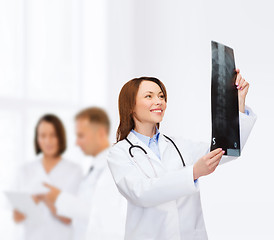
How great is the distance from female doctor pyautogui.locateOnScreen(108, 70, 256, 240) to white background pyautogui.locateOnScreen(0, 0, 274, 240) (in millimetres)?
1261

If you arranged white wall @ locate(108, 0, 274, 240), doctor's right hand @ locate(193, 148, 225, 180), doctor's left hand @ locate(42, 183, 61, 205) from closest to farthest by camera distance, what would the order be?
doctor's right hand @ locate(193, 148, 225, 180)
doctor's left hand @ locate(42, 183, 61, 205)
white wall @ locate(108, 0, 274, 240)

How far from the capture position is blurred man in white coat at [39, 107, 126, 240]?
2.04 metres

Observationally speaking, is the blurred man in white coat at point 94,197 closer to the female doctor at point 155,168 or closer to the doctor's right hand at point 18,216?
the doctor's right hand at point 18,216

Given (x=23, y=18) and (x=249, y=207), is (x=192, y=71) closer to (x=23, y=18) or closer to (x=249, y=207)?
(x=249, y=207)

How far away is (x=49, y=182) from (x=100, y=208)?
57 centimetres

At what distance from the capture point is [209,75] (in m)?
2.68

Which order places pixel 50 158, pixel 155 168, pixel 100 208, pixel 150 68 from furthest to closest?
1. pixel 150 68
2. pixel 50 158
3. pixel 100 208
4. pixel 155 168

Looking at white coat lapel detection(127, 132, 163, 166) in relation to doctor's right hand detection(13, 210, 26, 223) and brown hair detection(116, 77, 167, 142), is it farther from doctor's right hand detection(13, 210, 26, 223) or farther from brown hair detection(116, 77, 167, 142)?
doctor's right hand detection(13, 210, 26, 223)

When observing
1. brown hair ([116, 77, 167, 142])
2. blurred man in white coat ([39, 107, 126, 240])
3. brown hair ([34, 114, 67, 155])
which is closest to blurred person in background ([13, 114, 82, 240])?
brown hair ([34, 114, 67, 155])

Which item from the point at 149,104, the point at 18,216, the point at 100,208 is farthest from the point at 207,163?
the point at 18,216

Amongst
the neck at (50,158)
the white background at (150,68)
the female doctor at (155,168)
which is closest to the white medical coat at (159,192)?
the female doctor at (155,168)

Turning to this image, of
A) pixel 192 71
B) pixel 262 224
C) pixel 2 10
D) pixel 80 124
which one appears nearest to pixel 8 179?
pixel 80 124

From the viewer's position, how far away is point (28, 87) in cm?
295

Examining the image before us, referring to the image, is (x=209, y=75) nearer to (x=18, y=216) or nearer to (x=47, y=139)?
(x=47, y=139)
